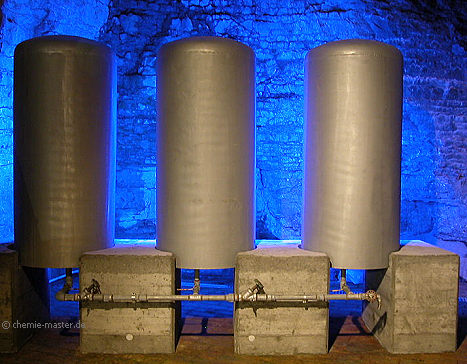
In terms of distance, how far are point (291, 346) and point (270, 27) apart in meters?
3.82

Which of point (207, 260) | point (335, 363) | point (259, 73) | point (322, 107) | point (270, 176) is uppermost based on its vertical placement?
point (259, 73)

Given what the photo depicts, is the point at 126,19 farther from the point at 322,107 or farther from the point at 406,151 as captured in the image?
the point at 406,151

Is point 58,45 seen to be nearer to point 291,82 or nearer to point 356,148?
point 356,148

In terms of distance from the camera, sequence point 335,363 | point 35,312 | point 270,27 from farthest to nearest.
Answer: point 270,27 → point 35,312 → point 335,363

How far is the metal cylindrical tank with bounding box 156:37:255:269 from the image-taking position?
11.5ft

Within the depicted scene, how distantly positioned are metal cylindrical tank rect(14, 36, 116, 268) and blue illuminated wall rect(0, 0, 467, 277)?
7.06 ft

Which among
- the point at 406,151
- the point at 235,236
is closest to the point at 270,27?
the point at 406,151

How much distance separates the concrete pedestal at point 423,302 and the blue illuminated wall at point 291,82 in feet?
7.45

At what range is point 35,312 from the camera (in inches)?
156

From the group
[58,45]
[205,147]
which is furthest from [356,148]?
[58,45]

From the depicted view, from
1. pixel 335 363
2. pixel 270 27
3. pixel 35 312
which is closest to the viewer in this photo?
pixel 335 363

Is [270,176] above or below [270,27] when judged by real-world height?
below

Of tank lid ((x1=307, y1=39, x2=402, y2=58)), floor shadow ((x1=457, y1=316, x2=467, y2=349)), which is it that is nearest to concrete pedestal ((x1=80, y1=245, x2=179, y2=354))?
tank lid ((x1=307, y1=39, x2=402, y2=58))

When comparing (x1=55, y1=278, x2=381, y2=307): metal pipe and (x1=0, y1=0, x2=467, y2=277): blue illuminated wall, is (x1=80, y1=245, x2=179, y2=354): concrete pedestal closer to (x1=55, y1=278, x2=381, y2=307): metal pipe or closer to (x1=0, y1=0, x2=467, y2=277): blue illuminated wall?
(x1=55, y1=278, x2=381, y2=307): metal pipe
